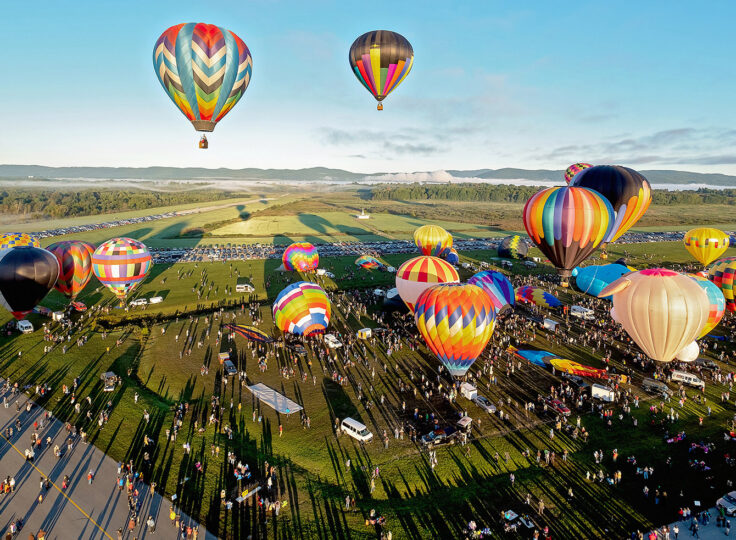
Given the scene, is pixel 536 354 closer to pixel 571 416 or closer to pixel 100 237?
pixel 571 416

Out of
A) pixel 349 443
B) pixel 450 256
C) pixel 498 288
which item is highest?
pixel 498 288

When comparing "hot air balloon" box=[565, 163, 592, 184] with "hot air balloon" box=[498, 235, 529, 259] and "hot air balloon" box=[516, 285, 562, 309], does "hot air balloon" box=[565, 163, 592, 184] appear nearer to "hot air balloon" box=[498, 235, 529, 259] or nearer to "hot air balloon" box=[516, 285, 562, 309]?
"hot air balloon" box=[498, 235, 529, 259]

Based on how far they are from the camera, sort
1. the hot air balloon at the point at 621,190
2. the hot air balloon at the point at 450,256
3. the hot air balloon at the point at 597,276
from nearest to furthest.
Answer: the hot air balloon at the point at 621,190, the hot air balloon at the point at 597,276, the hot air balloon at the point at 450,256

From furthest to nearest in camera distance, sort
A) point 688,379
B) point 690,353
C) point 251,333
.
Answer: point 251,333, point 690,353, point 688,379

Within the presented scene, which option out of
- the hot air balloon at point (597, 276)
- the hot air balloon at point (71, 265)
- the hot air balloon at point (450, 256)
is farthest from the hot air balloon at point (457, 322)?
the hot air balloon at point (71, 265)

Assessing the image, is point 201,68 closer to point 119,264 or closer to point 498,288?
point 119,264

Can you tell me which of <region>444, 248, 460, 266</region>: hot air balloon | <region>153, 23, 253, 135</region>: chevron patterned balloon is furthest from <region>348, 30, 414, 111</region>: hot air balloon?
<region>444, 248, 460, 266</region>: hot air balloon

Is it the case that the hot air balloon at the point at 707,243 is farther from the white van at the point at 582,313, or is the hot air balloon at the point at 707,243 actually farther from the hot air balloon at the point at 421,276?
the hot air balloon at the point at 421,276

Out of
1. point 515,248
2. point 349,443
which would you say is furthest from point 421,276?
point 515,248
